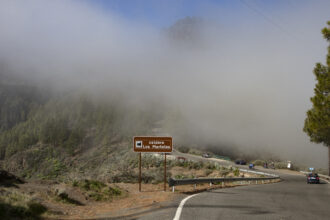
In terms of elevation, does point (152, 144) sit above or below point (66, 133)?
below

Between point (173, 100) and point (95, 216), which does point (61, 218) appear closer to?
point (95, 216)

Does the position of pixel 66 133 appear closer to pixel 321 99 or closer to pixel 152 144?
pixel 321 99

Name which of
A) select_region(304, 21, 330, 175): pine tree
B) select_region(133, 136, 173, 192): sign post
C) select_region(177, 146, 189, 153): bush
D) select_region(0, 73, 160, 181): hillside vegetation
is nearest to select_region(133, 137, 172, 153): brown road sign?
select_region(133, 136, 173, 192): sign post

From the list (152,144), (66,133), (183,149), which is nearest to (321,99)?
(152,144)

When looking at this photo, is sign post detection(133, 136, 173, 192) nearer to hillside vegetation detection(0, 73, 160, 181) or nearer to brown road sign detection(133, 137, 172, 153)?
brown road sign detection(133, 137, 172, 153)

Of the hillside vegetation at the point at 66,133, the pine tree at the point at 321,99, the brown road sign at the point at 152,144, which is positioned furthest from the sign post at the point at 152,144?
the hillside vegetation at the point at 66,133

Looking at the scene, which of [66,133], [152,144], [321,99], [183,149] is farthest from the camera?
[66,133]

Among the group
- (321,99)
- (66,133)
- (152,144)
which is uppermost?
(66,133)

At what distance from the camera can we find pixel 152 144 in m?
17.0

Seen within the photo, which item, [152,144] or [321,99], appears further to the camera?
[321,99]

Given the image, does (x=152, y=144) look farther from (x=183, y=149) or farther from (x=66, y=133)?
(x=66, y=133)

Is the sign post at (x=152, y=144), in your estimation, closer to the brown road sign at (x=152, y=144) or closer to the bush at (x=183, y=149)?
the brown road sign at (x=152, y=144)

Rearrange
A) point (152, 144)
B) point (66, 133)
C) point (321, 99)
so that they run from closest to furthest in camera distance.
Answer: point (152, 144)
point (321, 99)
point (66, 133)

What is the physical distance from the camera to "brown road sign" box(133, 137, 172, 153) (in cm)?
1688
